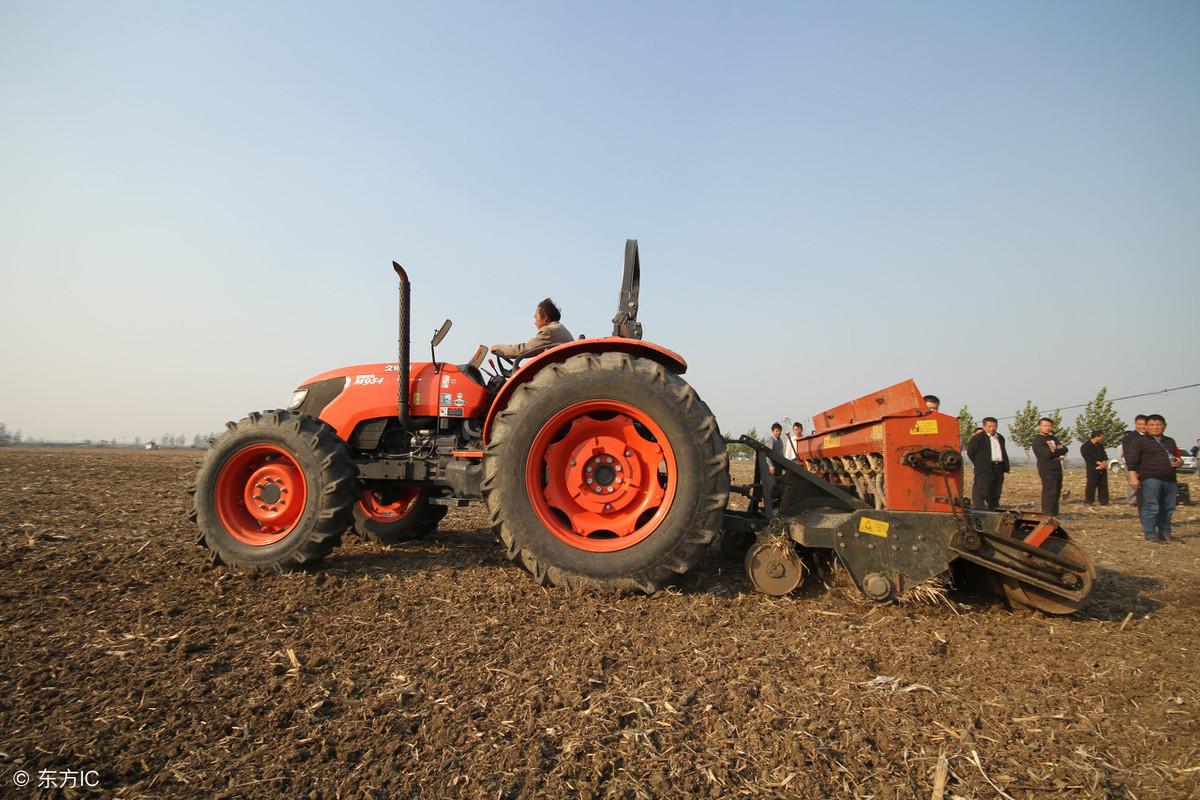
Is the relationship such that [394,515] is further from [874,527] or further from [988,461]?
[988,461]

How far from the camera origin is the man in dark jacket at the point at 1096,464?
9.34m

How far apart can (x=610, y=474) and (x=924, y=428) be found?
5.94 feet

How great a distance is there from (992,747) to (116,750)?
2657 millimetres

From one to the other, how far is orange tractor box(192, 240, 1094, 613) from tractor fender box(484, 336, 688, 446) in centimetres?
1

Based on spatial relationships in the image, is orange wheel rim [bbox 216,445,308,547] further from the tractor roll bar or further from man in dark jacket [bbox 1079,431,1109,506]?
man in dark jacket [bbox 1079,431,1109,506]

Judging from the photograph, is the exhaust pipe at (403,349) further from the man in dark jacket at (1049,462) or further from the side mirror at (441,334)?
the man in dark jacket at (1049,462)

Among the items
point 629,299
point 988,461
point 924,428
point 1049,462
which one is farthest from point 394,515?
point 1049,462

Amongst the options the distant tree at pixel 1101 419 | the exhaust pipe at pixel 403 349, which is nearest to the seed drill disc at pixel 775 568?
the exhaust pipe at pixel 403 349

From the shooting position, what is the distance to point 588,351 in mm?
3557

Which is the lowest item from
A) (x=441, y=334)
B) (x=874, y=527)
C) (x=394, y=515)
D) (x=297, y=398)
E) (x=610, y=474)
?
(x=394, y=515)

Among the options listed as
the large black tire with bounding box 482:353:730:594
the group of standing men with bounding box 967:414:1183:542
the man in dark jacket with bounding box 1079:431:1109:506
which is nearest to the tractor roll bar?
the large black tire with bounding box 482:353:730:594

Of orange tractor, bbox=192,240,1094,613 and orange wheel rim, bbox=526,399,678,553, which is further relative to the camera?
orange wheel rim, bbox=526,399,678,553

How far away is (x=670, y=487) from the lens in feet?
10.5

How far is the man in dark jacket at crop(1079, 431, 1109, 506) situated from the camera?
Result: 30.7 ft
